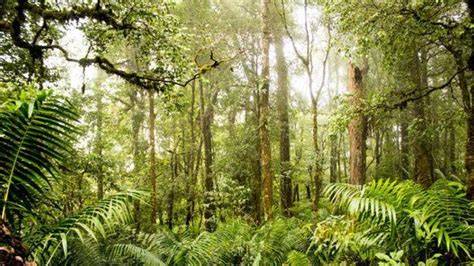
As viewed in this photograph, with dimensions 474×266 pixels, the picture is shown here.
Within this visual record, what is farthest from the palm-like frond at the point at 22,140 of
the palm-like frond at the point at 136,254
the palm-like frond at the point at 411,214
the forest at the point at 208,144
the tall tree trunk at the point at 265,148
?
the tall tree trunk at the point at 265,148

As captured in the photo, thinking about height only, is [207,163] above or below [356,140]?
Result: below

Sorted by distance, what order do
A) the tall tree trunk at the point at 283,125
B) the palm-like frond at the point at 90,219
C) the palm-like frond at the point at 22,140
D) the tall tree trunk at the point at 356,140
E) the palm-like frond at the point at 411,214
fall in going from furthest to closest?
the tall tree trunk at the point at 283,125
the tall tree trunk at the point at 356,140
the palm-like frond at the point at 411,214
the palm-like frond at the point at 90,219
the palm-like frond at the point at 22,140

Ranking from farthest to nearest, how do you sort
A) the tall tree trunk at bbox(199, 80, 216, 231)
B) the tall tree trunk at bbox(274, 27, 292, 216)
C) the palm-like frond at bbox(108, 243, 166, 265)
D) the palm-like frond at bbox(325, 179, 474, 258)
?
the tall tree trunk at bbox(274, 27, 292, 216), the tall tree trunk at bbox(199, 80, 216, 231), the palm-like frond at bbox(108, 243, 166, 265), the palm-like frond at bbox(325, 179, 474, 258)

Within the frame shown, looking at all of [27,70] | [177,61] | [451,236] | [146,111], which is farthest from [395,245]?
[146,111]

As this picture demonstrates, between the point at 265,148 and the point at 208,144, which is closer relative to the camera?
the point at 265,148

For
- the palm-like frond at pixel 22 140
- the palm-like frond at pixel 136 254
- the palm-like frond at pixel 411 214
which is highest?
the palm-like frond at pixel 22 140

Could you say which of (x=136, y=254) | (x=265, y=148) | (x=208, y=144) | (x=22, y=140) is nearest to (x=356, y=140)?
(x=265, y=148)

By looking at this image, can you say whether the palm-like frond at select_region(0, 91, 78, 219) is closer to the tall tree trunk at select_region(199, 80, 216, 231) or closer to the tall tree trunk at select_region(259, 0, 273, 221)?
the tall tree trunk at select_region(259, 0, 273, 221)

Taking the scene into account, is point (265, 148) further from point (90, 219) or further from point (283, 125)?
point (90, 219)

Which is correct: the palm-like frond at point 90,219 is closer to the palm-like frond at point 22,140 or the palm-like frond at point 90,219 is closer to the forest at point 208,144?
the forest at point 208,144

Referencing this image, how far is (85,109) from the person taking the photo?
1413 centimetres

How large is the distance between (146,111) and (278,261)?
1222 cm

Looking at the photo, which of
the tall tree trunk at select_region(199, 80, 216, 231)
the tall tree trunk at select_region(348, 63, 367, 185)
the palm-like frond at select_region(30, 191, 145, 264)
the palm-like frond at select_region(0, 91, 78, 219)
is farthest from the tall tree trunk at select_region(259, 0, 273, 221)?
the palm-like frond at select_region(0, 91, 78, 219)

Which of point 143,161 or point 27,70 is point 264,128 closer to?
point 27,70
